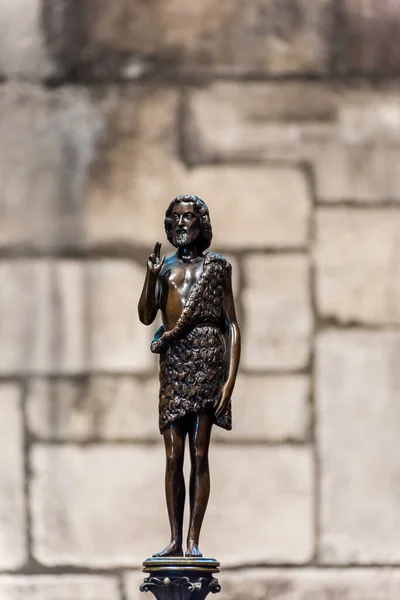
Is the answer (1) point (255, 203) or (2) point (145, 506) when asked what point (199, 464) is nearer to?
(2) point (145, 506)

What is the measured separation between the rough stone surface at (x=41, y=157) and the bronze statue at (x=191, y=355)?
913mm

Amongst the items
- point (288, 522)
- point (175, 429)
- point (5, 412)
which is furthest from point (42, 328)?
point (175, 429)

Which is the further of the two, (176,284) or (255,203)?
(255,203)

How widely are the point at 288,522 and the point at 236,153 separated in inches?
34.8

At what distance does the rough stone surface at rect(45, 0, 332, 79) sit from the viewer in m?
3.42

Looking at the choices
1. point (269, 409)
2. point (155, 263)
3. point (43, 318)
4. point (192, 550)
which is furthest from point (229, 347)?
point (43, 318)

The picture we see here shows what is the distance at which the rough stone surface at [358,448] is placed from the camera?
3.32 metres

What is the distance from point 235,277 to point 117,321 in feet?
0.98

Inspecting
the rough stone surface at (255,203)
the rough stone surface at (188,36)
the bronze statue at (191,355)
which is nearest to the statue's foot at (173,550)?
the bronze statue at (191,355)

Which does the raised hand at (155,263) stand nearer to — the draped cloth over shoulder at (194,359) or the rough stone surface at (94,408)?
the draped cloth over shoulder at (194,359)

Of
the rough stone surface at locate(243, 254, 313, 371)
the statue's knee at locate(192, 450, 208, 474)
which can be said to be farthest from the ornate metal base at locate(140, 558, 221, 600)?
the rough stone surface at locate(243, 254, 313, 371)

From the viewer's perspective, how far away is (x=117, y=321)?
336 centimetres

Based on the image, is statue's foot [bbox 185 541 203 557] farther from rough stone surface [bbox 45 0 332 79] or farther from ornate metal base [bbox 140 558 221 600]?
rough stone surface [bbox 45 0 332 79]

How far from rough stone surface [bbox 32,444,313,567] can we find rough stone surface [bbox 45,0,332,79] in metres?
0.92
